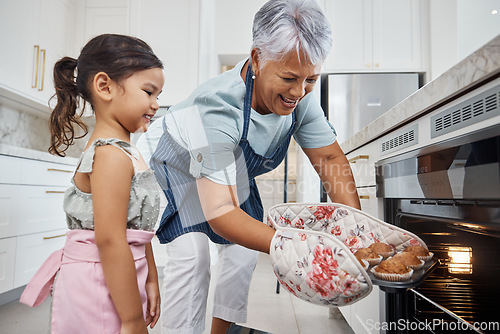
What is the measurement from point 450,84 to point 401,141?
275 millimetres

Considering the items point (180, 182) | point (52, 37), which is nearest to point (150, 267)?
point (180, 182)

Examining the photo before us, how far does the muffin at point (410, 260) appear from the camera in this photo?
59 cm

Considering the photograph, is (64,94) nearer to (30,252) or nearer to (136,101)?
(136,101)

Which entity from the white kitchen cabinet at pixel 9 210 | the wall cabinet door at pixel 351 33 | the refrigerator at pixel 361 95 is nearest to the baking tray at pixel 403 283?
the white kitchen cabinet at pixel 9 210

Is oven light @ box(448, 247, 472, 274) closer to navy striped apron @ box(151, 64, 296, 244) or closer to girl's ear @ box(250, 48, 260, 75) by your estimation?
navy striped apron @ box(151, 64, 296, 244)

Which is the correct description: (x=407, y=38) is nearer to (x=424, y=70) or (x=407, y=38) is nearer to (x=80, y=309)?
(x=424, y=70)

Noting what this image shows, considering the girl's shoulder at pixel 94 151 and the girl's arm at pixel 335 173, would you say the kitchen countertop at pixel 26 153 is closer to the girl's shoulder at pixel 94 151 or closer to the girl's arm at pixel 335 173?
the girl's shoulder at pixel 94 151

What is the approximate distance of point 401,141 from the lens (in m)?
0.91

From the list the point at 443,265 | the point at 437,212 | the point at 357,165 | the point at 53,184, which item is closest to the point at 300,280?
the point at 437,212

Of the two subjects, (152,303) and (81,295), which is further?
(152,303)

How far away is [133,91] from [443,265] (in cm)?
80

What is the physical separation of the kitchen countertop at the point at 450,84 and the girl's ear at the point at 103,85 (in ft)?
2.10

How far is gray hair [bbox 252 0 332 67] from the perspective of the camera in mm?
804

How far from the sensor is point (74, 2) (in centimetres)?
318
